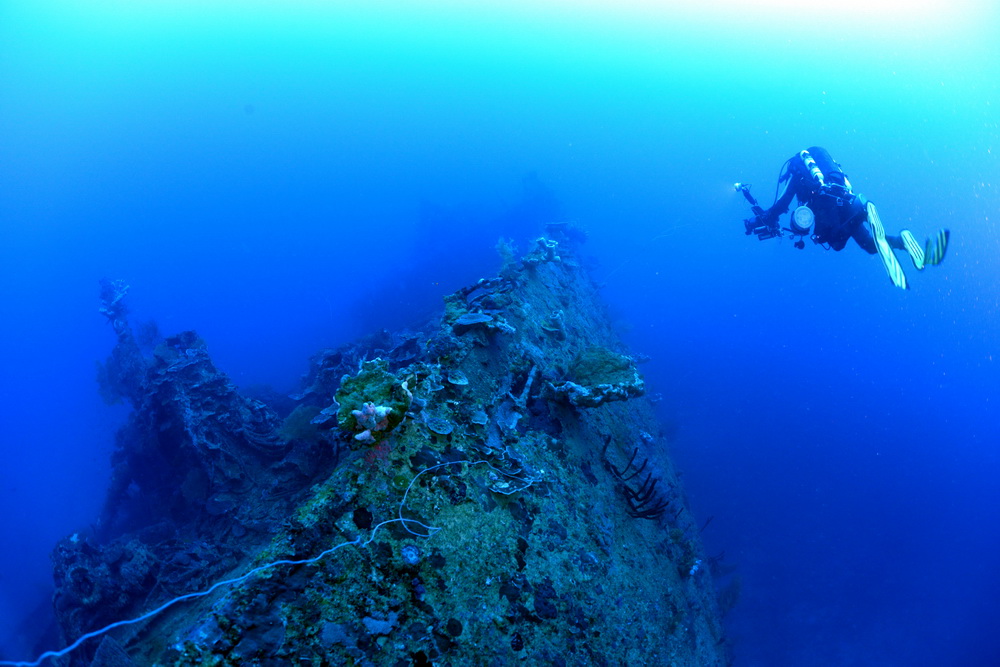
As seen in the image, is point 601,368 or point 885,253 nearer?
point 601,368

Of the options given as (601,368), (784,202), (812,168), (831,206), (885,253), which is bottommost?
(601,368)

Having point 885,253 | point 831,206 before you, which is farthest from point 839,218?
point 885,253

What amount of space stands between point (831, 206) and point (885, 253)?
3.77ft

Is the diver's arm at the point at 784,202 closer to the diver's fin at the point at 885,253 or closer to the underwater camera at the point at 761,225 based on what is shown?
the underwater camera at the point at 761,225

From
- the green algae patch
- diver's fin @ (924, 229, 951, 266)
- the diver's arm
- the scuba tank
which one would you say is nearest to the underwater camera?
the diver's arm

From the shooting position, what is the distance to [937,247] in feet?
18.8

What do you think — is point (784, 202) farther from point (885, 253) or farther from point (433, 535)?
point (433, 535)

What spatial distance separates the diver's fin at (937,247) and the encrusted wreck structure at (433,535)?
4.90 m

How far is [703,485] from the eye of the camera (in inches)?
535

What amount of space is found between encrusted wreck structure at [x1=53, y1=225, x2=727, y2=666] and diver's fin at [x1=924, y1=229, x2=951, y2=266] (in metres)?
4.90

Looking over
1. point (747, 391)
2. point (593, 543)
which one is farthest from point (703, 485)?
point (593, 543)

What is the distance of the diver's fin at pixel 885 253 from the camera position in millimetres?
5512

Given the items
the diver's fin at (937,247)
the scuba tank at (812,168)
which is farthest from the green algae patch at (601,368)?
the diver's fin at (937,247)

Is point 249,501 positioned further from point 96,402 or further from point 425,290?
point 96,402
